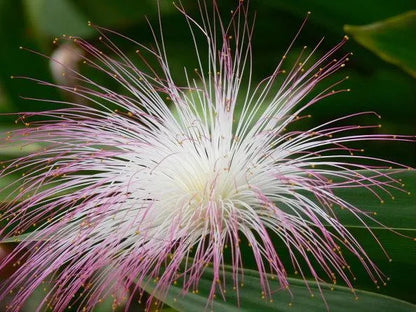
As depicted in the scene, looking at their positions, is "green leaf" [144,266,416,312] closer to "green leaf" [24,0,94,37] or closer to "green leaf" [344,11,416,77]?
"green leaf" [344,11,416,77]

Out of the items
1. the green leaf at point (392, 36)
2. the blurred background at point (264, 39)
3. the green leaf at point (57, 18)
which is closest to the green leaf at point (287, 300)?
the green leaf at point (392, 36)

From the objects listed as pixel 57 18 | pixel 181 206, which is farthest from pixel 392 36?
pixel 57 18

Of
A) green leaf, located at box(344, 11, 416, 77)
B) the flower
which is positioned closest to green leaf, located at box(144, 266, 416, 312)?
the flower

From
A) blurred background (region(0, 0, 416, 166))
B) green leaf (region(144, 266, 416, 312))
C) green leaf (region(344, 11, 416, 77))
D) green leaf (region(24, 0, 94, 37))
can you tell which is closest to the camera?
green leaf (region(144, 266, 416, 312))

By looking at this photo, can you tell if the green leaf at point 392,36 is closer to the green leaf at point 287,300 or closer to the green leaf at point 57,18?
the green leaf at point 287,300

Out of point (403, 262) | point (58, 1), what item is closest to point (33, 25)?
point (58, 1)

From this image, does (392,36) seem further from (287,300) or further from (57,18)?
(57,18)

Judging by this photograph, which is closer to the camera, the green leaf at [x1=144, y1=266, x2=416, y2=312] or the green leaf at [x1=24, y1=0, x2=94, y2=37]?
the green leaf at [x1=144, y1=266, x2=416, y2=312]
